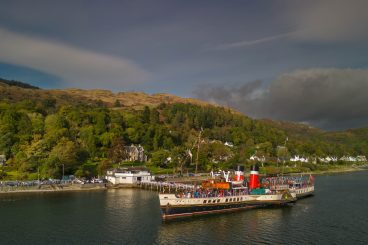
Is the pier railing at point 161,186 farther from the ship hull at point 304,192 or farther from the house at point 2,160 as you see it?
the house at point 2,160

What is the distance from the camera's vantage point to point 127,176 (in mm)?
108500

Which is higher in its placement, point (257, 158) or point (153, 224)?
point (257, 158)

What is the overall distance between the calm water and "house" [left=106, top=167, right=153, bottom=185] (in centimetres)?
2444

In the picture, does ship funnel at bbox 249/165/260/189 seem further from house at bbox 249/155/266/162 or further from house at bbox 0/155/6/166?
house at bbox 249/155/266/162

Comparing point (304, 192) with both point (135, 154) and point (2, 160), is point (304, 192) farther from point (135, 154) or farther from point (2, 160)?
point (2, 160)

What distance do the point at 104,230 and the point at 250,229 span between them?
22.2 metres

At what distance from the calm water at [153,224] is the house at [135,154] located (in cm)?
6384

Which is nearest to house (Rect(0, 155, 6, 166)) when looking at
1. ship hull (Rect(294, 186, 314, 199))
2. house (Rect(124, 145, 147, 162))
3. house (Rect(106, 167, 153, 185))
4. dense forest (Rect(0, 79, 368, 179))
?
dense forest (Rect(0, 79, 368, 179))

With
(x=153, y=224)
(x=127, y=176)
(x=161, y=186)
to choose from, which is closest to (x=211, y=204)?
(x=153, y=224)

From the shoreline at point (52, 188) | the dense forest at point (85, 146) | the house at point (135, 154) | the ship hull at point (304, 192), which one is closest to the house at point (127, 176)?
the shoreline at point (52, 188)

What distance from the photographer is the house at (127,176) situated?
108 m

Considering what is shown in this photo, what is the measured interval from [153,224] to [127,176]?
51630mm

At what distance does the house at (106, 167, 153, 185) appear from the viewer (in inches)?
4237

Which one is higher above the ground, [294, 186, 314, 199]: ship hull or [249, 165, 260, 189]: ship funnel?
[249, 165, 260, 189]: ship funnel
